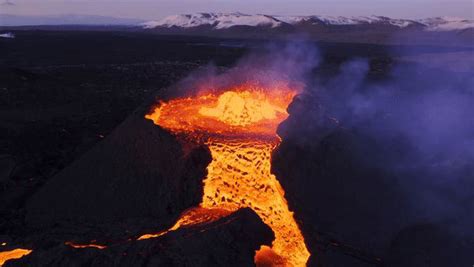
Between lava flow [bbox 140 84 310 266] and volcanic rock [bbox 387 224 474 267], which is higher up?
lava flow [bbox 140 84 310 266]

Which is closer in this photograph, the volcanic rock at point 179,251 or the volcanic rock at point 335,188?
the volcanic rock at point 179,251

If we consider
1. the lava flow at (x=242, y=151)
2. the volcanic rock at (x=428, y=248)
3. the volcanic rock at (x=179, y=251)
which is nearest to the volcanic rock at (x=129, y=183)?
the lava flow at (x=242, y=151)

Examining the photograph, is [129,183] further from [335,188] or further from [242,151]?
[335,188]

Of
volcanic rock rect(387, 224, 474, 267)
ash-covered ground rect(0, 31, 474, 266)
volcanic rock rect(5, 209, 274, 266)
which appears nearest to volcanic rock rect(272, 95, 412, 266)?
ash-covered ground rect(0, 31, 474, 266)

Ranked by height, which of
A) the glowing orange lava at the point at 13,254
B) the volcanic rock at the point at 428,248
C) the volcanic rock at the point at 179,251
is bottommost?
the glowing orange lava at the point at 13,254

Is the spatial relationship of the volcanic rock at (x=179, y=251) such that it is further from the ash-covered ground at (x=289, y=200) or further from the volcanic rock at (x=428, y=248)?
the volcanic rock at (x=428, y=248)

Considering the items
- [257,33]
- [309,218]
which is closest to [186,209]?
[309,218]

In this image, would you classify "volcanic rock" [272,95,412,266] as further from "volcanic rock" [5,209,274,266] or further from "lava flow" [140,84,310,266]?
"volcanic rock" [5,209,274,266]
